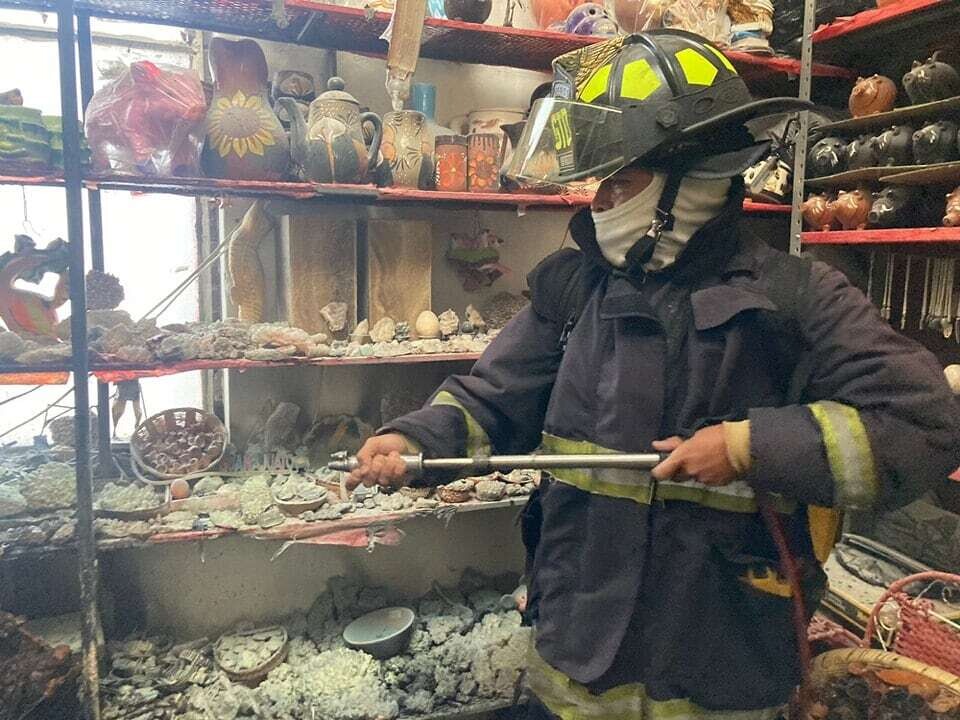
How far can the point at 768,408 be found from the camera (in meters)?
1.02

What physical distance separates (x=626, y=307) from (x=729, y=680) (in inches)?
23.8

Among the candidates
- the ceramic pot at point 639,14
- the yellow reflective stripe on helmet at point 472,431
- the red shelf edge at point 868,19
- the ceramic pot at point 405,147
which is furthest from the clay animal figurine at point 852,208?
the yellow reflective stripe on helmet at point 472,431

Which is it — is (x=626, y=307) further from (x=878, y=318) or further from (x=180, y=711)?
(x=180, y=711)

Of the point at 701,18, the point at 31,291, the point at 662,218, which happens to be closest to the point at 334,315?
the point at 31,291

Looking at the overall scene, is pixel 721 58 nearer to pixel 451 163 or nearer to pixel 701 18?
pixel 451 163

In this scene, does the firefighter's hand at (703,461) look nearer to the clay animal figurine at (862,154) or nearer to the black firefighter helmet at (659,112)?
the black firefighter helmet at (659,112)

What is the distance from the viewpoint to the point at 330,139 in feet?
5.94

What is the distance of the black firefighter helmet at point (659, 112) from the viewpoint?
1092 mm

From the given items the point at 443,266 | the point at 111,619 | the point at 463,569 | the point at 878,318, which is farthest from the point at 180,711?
the point at 878,318

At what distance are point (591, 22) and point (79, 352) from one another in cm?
162

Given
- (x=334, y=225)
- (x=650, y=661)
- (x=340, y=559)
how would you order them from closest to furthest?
(x=650, y=661) → (x=334, y=225) → (x=340, y=559)

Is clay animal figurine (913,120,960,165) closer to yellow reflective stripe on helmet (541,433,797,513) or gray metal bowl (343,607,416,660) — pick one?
yellow reflective stripe on helmet (541,433,797,513)

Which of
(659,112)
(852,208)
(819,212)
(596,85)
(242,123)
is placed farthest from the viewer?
(819,212)

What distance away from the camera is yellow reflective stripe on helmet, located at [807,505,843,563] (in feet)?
3.68
